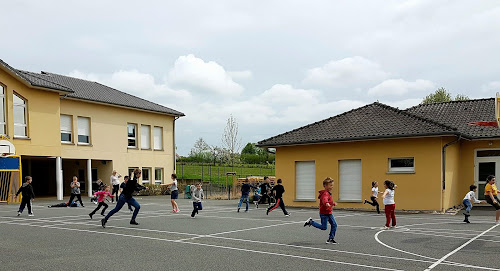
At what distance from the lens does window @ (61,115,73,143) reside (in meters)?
31.5

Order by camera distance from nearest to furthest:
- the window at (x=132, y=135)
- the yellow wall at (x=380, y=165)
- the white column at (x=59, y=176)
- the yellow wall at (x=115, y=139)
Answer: the yellow wall at (x=380, y=165) → the white column at (x=59, y=176) → the yellow wall at (x=115, y=139) → the window at (x=132, y=135)

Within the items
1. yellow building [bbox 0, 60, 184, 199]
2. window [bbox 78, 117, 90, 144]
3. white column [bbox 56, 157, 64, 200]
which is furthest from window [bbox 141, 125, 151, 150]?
white column [bbox 56, 157, 64, 200]

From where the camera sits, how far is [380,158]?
73.1ft

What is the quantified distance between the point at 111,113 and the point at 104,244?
2498 cm

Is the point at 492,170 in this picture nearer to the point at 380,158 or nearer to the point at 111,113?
the point at 380,158

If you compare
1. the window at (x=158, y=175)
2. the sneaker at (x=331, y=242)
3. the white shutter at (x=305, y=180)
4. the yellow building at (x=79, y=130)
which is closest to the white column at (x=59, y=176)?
the yellow building at (x=79, y=130)

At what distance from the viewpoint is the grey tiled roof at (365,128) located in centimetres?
2128

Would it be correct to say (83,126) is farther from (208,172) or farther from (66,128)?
(208,172)

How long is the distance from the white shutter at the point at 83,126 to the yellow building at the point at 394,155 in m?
13.8

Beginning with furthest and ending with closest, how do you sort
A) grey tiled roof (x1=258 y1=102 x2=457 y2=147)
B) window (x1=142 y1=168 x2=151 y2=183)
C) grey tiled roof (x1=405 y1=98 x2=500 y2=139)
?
window (x1=142 y1=168 x2=151 y2=183)
grey tiled roof (x1=405 y1=98 x2=500 y2=139)
grey tiled roof (x1=258 y1=102 x2=457 y2=147)

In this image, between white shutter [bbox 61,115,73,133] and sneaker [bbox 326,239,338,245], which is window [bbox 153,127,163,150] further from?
sneaker [bbox 326,239,338,245]

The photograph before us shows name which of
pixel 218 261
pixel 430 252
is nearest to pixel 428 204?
pixel 430 252

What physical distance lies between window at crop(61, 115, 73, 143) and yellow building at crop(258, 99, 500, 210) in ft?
45.6

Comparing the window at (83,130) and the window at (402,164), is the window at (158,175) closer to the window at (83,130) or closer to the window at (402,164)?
the window at (83,130)
